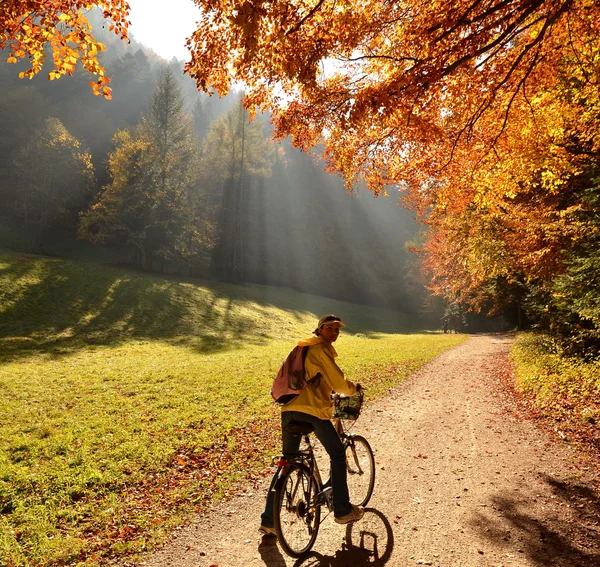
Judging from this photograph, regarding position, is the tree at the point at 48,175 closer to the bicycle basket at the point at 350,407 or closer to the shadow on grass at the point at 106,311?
the shadow on grass at the point at 106,311

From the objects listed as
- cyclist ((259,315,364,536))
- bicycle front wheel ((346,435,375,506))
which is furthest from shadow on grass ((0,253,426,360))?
cyclist ((259,315,364,536))

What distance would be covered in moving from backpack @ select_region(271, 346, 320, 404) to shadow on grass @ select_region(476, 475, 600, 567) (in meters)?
2.99

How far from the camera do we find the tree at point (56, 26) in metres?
5.04

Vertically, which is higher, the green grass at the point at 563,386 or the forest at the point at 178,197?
the forest at the point at 178,197

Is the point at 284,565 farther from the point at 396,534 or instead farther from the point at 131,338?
the point at 131,338

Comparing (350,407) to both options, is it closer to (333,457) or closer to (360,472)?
(333,457)

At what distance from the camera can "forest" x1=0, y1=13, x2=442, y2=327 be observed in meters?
40.2

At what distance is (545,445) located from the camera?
7.46 meters

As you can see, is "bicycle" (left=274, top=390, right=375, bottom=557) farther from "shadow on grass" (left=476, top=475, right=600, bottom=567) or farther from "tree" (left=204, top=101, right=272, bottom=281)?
"tree" (left=204, top=101, right=272, bottom=281)

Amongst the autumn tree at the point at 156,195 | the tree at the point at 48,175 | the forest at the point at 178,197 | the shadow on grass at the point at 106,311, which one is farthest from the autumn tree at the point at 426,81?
the tree at the point at 48,175

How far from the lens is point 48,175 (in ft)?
134

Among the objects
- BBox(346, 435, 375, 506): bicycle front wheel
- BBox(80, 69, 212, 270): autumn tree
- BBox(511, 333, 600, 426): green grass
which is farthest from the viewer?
BBox(80, 69, 212, 270): autumn tree

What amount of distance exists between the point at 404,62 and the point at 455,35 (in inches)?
44.2

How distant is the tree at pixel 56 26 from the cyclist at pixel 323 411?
448 cm
